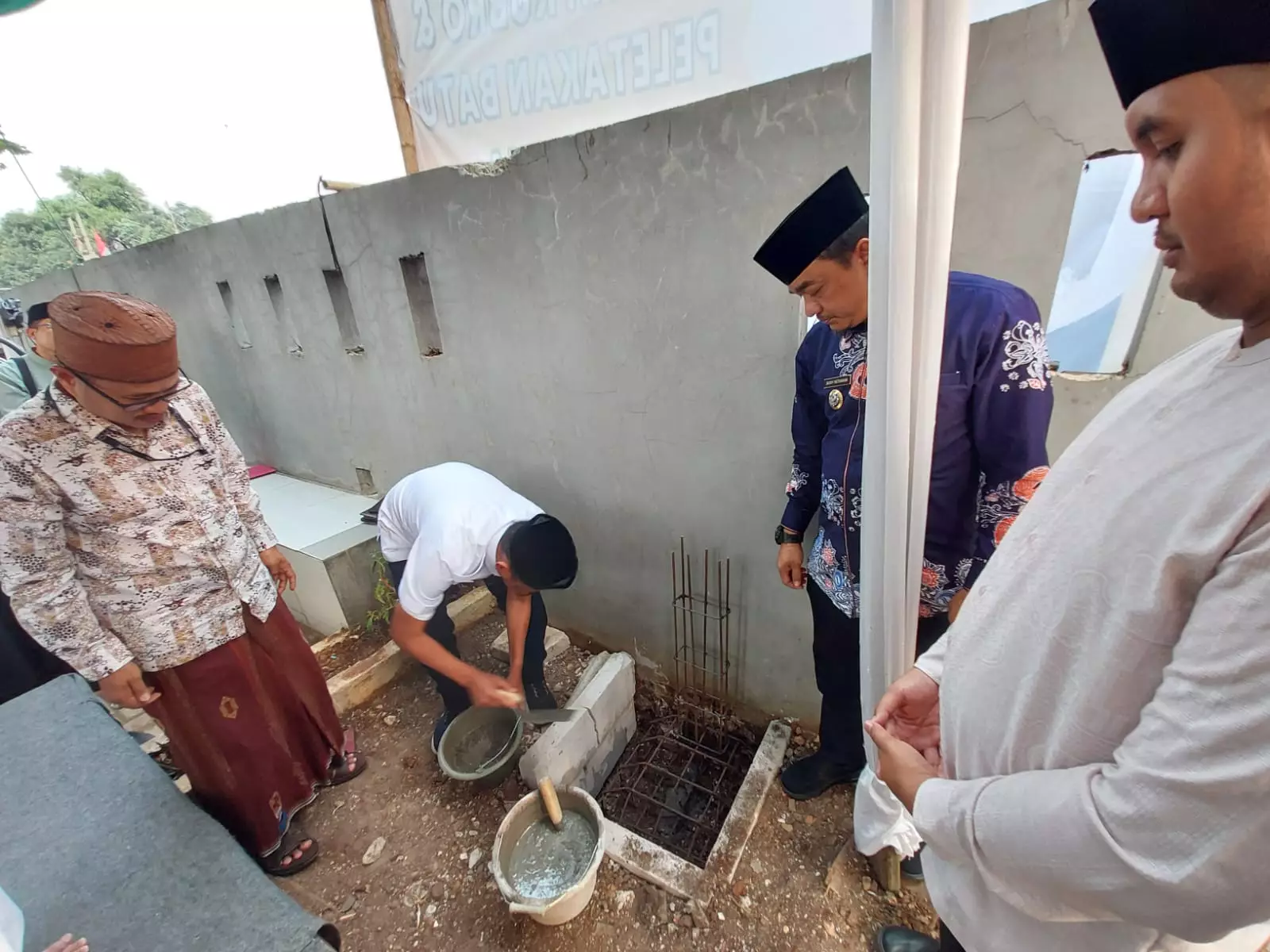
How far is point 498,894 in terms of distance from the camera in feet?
5.92

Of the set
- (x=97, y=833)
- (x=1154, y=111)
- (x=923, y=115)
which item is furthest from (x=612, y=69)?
(x=97, y=833)

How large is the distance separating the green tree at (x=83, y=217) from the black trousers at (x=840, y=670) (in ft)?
62.1

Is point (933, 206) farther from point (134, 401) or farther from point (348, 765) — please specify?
point (348, 765)

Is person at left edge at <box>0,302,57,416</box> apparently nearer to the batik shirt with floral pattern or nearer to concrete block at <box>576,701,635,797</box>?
concrete block at <box>576,701,635,797</box>

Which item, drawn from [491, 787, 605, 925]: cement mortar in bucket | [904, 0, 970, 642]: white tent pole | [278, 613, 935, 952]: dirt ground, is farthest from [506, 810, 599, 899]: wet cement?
[904, 0, 970, 642]: white tent pole

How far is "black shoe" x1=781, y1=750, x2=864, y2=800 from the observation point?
201cm

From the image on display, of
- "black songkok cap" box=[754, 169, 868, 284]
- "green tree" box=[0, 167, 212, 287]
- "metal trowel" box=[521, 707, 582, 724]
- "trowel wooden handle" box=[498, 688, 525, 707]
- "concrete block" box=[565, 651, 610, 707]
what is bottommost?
"concrete block" box=[565, 651, 610, 707]

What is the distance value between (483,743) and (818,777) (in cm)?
146

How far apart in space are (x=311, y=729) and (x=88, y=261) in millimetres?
6518

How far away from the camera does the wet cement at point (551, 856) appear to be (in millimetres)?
1690

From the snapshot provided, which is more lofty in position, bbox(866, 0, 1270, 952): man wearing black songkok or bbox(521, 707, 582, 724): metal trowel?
bbox(866, 0, 1270, 952): man wearing black songkok

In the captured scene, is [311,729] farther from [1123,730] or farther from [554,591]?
[1123,730]

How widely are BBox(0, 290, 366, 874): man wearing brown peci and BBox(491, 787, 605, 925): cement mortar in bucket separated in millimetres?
884

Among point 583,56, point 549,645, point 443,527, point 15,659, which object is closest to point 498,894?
point 549,645
